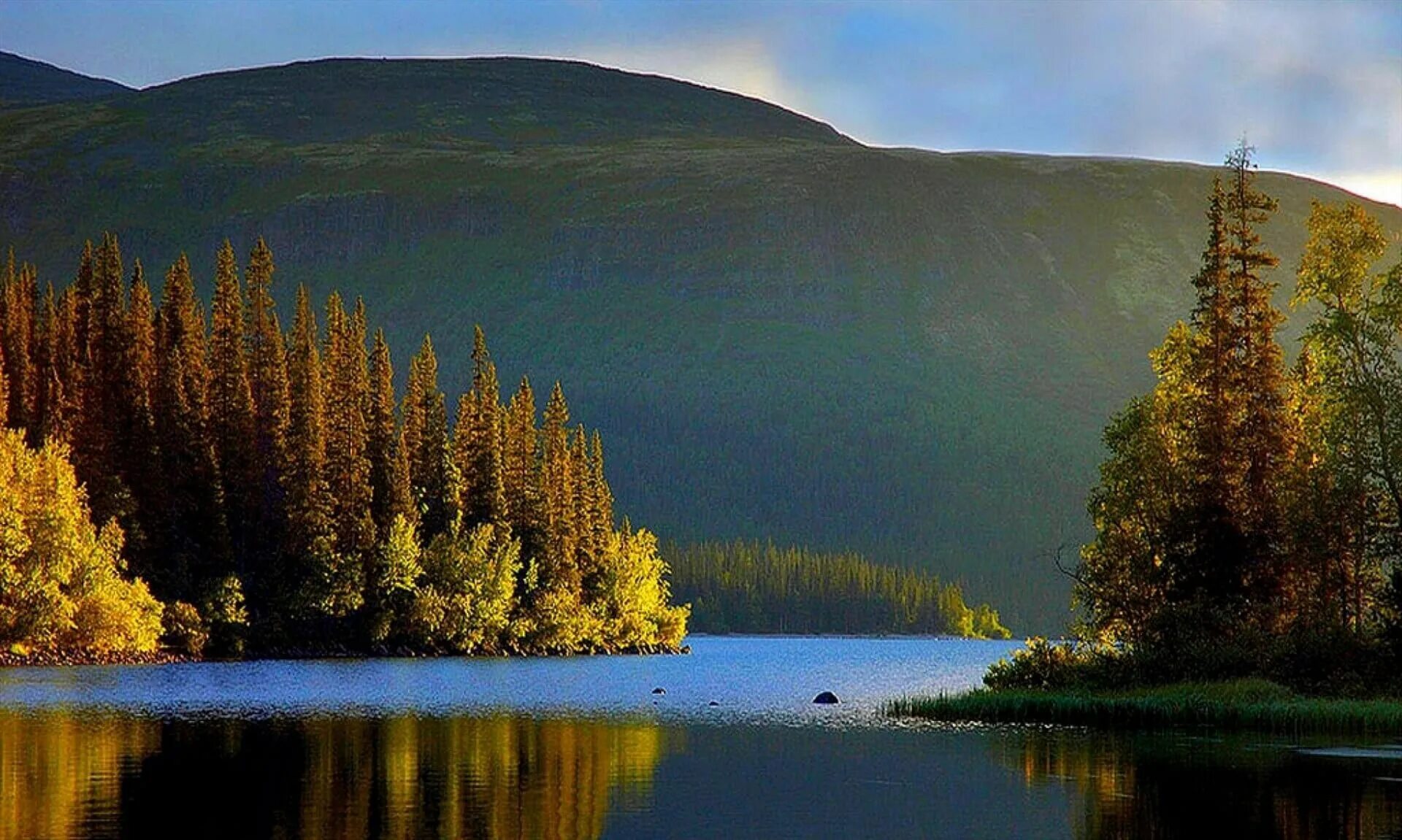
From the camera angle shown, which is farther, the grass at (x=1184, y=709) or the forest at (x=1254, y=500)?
the forest at (x=1254, y=500)

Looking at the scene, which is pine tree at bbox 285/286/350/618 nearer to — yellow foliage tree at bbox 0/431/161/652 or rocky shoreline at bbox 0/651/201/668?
rocky shoreline at bbox 0/651/201/668

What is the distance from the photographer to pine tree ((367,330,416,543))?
473ft

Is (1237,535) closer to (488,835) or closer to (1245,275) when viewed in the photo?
(1245,275)

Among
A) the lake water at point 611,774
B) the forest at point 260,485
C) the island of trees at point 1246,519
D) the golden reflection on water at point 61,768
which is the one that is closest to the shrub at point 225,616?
the forest at point 260,485

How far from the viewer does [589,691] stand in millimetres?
95125

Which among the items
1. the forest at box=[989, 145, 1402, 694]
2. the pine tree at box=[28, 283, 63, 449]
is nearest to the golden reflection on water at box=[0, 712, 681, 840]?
the forest at box=[989, 145, 1402, 694]

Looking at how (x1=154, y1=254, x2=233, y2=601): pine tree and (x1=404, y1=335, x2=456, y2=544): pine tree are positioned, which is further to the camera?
(x1=404, y1=335, x2=456, y2=544): pine tree

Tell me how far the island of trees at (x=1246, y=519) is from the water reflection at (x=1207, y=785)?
8.33 meters

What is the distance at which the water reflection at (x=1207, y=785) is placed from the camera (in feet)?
133

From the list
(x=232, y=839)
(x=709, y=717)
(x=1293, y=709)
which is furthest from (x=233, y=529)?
(x=232, y=839)

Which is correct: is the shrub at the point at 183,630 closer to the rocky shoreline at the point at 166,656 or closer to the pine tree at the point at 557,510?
the rocky shoreline at the point at 166,656

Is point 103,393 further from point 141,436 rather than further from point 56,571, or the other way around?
point 56,571

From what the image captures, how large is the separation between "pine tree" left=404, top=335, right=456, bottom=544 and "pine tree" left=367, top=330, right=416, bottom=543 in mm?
2796

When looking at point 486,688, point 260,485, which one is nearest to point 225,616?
point 260,485
